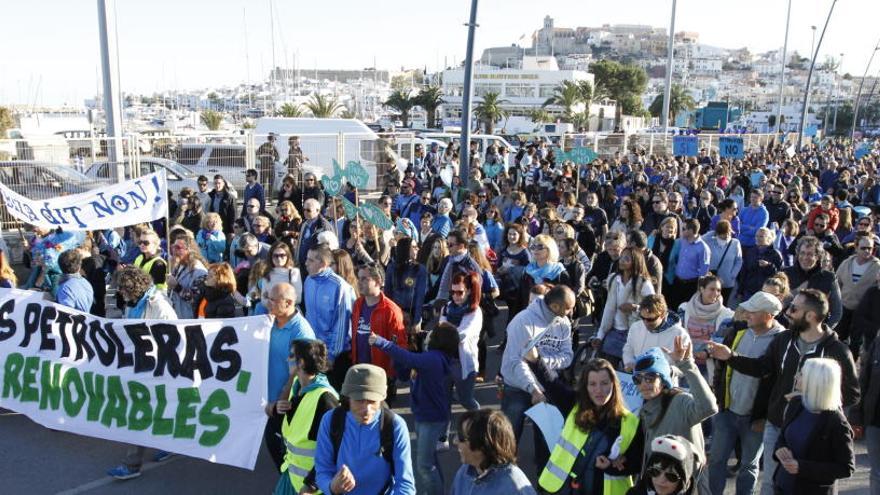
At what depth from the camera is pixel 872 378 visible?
15.9 feet

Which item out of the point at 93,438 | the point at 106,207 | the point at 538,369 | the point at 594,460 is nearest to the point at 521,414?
the point at 538,369

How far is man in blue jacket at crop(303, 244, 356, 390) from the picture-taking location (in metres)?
6.13

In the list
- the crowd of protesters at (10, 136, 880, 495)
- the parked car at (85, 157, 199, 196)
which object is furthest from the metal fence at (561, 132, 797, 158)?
the crowd of protesters at (10, 136, 880, 495)

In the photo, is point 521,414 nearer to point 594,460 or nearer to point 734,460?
point 594,460

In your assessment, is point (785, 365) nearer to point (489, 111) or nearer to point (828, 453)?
point (828, 453)

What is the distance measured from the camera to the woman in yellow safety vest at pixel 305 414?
4.11 metres

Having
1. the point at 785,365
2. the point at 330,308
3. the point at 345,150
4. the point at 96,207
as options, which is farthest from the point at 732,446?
the point at 345,150

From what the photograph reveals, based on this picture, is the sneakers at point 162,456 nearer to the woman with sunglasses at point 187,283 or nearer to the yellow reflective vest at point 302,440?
the woman with sunglasses at point 187,283

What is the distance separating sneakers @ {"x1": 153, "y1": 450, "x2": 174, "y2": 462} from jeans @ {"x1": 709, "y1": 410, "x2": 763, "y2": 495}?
156 inches

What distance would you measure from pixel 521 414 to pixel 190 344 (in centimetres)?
239

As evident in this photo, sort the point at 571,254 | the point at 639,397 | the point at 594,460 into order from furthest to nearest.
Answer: the point at 571,254 → the point at 639,397 → the point at 594,460

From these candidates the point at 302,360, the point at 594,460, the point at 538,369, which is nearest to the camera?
the point at 594,460

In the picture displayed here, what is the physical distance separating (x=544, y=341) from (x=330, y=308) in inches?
70.3

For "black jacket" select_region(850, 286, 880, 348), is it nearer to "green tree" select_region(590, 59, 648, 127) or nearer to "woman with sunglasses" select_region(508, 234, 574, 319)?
"woman with sunglasses" select_region(508, 234, 574, 319)
